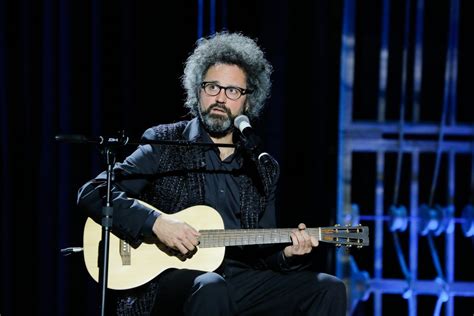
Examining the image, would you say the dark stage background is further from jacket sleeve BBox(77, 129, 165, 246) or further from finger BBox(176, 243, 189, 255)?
finger BBox(176, 243, 189, 255)

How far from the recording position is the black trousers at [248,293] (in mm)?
2154

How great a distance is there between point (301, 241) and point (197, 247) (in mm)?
402

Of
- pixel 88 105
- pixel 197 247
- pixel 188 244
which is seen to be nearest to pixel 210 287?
pixel 188 244

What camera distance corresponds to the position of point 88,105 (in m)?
3.45

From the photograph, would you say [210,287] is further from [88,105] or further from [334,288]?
[88,105]

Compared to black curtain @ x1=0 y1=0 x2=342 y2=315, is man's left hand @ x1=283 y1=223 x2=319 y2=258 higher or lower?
lower

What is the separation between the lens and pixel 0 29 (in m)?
3.43

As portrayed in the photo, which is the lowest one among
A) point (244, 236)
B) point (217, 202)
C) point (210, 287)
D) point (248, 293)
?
point (248, 293)

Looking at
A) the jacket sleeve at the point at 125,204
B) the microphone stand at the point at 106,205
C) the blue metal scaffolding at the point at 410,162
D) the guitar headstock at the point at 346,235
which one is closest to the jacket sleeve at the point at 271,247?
the guitar headstock at the point at 346,235

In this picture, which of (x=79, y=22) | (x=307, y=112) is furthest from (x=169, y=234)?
(x=79, y=22)

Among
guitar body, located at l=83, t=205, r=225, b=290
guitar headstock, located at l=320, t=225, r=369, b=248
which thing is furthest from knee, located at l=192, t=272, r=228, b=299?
guitar headstock, located at l=320, t=225, r=369, b=248

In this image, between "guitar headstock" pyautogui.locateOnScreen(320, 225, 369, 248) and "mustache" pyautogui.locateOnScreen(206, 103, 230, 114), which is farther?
"mustache" pyautogui.locateOnScreen(206, 103, 230, 114)

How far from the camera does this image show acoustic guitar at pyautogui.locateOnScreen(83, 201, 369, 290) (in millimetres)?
2441

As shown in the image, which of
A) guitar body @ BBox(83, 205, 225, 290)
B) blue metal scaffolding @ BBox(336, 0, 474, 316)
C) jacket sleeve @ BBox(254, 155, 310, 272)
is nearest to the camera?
guitar body @ BBox(83, 205, 225, 290)
